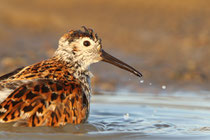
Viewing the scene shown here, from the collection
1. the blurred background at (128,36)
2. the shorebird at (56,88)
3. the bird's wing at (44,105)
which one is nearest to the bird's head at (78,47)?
the shorebird at (56,88)

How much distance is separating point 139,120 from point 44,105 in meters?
2.86

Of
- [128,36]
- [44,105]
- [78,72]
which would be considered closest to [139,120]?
[78,72]

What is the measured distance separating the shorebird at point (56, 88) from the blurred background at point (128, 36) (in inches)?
173

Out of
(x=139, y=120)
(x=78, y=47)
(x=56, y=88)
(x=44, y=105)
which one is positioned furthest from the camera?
(x=139, y=120)

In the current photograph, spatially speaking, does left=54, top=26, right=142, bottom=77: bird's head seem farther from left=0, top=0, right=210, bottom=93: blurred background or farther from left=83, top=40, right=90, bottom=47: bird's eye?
left=0, top=0, right=210, bottom=93: blurred background

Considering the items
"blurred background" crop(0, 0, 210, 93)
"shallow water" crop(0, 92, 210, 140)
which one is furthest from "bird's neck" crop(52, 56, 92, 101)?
"blurred background" crop(0, 0, 210, 93)

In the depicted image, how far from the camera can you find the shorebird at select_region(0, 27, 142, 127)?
8.16m

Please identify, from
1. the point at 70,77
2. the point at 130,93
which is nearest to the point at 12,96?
the point at 70,77

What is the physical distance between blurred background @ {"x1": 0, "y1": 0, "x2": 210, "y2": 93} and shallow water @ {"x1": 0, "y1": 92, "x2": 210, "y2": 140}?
1.43 m

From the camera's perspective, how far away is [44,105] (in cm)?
830

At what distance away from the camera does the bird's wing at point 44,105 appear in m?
8.11

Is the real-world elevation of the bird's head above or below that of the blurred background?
below

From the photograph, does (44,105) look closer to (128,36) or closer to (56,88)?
(56,88)

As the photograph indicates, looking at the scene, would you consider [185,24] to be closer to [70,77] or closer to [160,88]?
[160,88]
